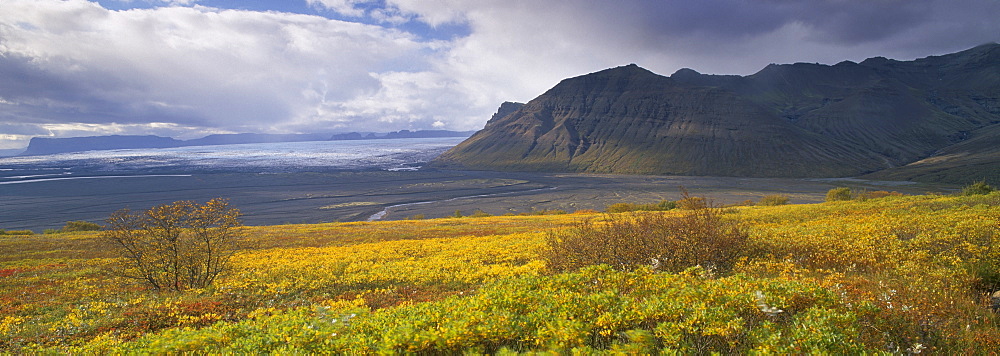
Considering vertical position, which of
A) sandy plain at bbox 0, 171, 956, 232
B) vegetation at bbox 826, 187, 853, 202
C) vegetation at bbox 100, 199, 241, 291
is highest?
vegetation at bbox 100, 199, 241, 291

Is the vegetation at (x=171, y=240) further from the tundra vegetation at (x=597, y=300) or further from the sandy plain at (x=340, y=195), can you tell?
the sandy plain at (x=340, y=195)

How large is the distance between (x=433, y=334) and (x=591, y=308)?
2.38 meters

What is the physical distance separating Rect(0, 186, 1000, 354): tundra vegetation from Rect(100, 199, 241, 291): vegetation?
827 millimetres

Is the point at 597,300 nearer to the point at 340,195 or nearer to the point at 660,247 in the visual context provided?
the point at 660,247

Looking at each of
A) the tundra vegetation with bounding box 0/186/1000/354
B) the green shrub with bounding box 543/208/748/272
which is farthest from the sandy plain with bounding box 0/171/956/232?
the green shrub with bounding box 543/208/748/272

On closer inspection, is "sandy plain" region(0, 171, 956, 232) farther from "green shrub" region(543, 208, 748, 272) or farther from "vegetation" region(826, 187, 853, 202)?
"green shrub" region(543, 208, 748, 272)

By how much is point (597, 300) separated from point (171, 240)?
49.3 feet

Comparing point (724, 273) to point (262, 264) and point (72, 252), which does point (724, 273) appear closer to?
point (262, 264)

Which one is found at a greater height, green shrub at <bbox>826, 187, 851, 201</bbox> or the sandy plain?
green shrub at <bbox>826, 187, 851, 201</bbox>

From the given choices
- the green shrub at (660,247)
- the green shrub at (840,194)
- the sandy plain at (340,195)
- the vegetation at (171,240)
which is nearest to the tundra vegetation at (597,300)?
the green shrub at (660,247)

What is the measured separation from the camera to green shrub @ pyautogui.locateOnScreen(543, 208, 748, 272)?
11609 mm

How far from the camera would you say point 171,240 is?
1448 cm

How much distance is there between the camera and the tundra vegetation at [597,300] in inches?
217

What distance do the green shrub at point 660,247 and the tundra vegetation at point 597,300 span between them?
6cm
